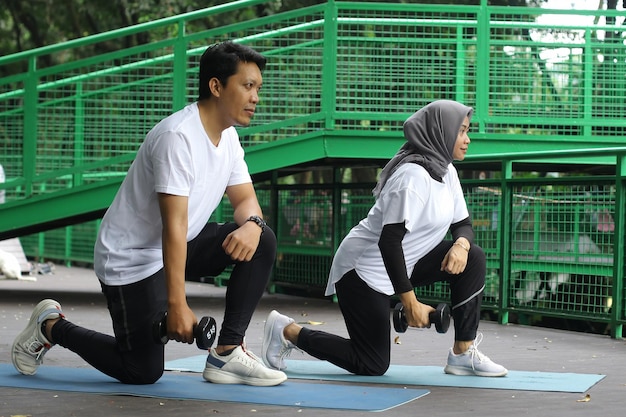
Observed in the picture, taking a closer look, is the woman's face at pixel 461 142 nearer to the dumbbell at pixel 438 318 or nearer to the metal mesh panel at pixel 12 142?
the dumbbell at pixel 438 318

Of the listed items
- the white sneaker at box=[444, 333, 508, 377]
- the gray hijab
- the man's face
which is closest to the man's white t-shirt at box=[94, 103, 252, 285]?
the man's face

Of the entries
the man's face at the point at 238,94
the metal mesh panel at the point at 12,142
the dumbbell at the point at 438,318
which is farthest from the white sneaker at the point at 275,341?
the metal mesh panel at the point at 12,142

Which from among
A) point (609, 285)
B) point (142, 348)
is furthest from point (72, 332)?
point (609, 285)

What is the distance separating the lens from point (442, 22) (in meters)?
11.8

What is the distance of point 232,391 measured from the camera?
591cm

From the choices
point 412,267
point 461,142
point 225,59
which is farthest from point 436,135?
point 225,59

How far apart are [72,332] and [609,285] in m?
4.82

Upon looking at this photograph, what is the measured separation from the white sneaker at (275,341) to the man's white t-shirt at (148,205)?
87 cm

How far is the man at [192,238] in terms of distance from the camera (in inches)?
231

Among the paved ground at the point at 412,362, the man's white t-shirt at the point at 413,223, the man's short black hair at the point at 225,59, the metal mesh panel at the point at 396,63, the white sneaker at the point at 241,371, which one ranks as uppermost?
the metal mesh panel at the point at 396,63

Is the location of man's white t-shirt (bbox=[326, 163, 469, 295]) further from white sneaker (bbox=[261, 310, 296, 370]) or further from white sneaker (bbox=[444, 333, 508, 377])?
white sneaker (bbox=[444, 333, 508, 377])

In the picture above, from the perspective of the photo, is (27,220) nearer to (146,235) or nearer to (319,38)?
(319,38)

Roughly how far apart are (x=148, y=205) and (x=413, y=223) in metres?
1.40

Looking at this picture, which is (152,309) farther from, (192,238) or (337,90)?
(337,90)
